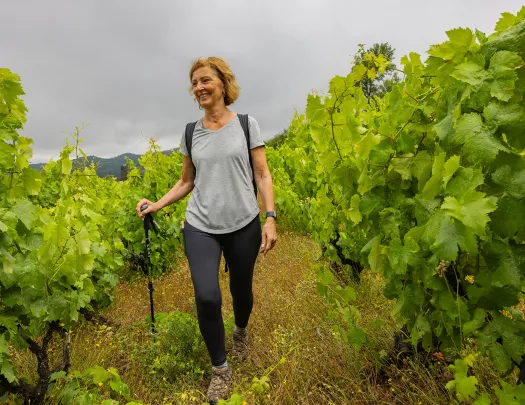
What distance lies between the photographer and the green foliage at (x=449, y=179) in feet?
3.44

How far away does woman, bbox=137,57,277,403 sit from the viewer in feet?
7.95

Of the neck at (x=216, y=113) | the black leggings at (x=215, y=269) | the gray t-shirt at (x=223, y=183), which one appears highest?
the neck at (x=216, y=113)

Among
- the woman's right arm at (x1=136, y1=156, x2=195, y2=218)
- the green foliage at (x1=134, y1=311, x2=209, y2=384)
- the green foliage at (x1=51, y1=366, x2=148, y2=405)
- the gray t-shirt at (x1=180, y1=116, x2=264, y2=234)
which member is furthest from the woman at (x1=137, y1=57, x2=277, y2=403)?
the green foliage at (x1=51, y1=366, x2=148, y2=405)

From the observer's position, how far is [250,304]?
279 centimetres

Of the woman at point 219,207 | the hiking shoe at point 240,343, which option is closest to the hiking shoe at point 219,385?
the woman at point 219,207

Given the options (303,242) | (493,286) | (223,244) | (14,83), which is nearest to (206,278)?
(223,244)

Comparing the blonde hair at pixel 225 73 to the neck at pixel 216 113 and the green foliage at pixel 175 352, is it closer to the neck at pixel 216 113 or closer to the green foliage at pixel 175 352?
the neck at pixel 216 113

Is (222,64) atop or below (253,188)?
atop

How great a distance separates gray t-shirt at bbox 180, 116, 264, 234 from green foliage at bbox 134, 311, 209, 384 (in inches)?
38.1

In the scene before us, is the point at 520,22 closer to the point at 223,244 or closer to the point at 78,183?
the point at 223,244

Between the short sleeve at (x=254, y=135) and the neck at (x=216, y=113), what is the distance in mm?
171

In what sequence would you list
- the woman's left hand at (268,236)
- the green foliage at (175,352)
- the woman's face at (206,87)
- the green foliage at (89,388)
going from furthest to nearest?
1. the green foliage at (175,352)
2. the woman's face at (206,87)
3. the woman's left hand at (268,236)
4. the green foliage at (89,388)

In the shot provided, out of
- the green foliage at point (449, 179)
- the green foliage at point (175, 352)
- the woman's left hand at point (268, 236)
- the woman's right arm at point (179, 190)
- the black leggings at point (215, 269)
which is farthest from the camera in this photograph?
the woman's right arm at point (179, 190)

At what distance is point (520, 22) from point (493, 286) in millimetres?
785
